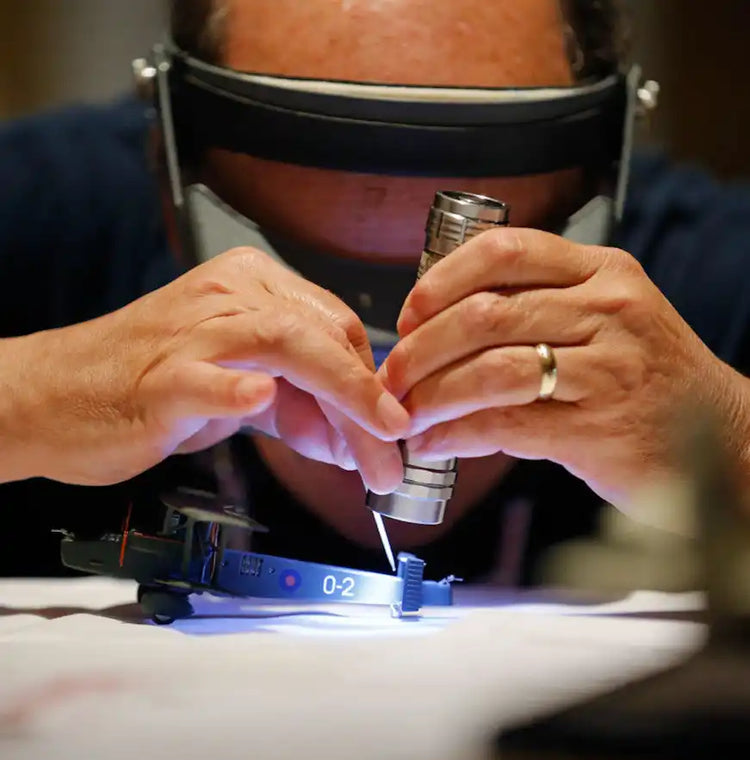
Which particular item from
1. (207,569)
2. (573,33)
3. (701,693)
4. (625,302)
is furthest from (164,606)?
(573,33)

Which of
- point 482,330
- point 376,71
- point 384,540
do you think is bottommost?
point 384,540

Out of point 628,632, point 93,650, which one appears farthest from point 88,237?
point 628,632

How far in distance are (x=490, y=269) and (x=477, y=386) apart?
73mm

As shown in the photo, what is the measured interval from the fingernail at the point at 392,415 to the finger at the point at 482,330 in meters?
0.03

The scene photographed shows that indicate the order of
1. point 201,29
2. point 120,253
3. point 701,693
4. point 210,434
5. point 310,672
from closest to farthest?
point 701,693
point 310,672
point 210,434
point 201,29
point 120,253

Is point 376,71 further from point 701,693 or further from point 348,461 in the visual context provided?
point 701,693

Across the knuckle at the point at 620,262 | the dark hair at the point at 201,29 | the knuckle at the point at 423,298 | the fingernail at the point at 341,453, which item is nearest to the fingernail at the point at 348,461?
the fingernail at the point at 341,453

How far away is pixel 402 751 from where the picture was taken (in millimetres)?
351

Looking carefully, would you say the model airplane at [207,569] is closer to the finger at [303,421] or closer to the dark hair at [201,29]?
the finger at [303,421]

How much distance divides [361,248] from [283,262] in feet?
0.21

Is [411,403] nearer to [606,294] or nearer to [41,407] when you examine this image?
[606,294]

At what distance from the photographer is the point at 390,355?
2.32 feet

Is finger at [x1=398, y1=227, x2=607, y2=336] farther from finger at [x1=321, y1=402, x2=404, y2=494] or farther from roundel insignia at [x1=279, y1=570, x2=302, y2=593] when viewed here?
roundel insignia at [x1=279, y1=570, x2=302, y2=593]

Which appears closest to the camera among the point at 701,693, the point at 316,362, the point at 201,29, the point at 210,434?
the point at 701,693
